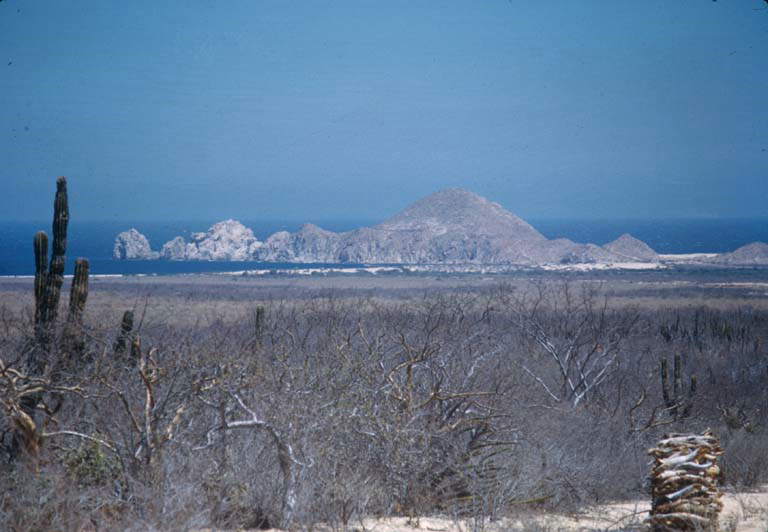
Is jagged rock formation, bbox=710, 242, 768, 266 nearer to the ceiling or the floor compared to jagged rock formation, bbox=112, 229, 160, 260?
nearer to the floor

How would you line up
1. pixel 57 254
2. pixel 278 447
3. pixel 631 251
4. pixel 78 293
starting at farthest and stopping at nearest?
pixel 631 251 → pixel 78 293 → pixel 57 254 → pixel 278 447

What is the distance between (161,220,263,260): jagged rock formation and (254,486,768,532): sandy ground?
114m


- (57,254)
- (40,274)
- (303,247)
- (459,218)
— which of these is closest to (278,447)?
(40,274)

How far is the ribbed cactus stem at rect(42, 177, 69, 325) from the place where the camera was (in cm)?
1388

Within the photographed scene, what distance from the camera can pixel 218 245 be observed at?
416ft

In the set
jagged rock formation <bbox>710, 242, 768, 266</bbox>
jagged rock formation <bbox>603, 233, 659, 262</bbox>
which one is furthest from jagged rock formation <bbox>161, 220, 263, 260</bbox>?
jagged rock formation <bbox>710, 242, 768, 266</bbox>

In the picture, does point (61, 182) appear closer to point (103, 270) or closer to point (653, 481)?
point (653, 481)

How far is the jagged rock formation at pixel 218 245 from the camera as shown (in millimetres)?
123125

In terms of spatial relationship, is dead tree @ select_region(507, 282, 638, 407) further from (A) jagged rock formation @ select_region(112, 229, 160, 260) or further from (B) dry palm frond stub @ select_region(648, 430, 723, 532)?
(A) jagged rock formation @ select_region(112, 229, 160, 260)

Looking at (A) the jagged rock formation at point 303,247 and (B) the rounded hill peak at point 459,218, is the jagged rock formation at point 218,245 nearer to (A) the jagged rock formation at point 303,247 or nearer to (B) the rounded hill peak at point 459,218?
(A) the jagged rock formation at point 303,247

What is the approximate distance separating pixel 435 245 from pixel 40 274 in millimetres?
103273

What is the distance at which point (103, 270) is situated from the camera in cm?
9856

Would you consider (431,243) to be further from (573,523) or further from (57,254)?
(573,523)

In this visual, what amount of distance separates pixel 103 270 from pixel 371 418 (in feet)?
308
